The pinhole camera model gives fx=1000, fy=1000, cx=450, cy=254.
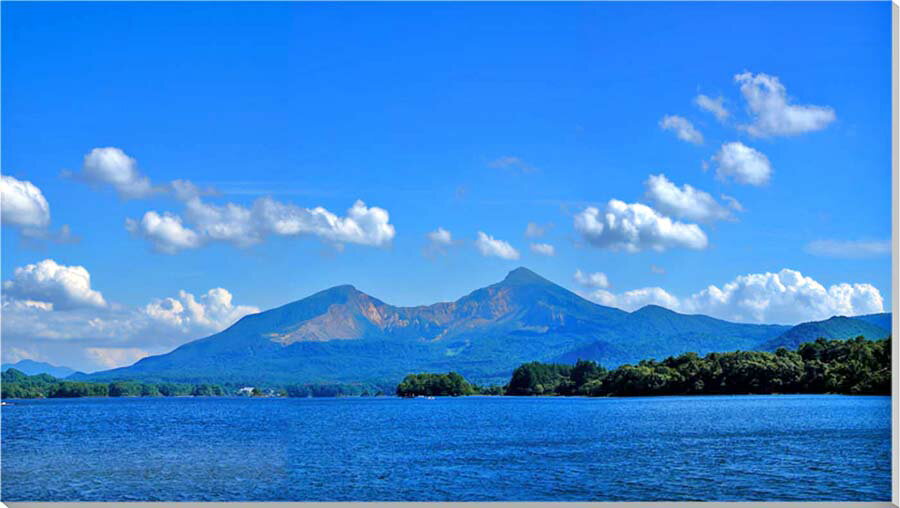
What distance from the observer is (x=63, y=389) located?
6888cm

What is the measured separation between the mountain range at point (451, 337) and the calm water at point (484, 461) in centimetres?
7926

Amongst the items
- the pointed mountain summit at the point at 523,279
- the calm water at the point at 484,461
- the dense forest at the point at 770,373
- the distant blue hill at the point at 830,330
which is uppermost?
the pointed mountain summit at the point at 523,279

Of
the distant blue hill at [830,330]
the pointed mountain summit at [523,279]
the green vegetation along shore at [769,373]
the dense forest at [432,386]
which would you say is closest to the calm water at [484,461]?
the green vegetation along shore at [769,373]

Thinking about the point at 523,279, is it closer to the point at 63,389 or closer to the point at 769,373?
the point at 63,389

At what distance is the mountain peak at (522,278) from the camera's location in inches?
7338

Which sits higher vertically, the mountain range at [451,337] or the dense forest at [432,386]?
the mountain range at [451,337]

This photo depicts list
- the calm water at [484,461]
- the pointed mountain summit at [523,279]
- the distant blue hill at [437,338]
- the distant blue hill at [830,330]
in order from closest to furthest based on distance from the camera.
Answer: the calm water at [484,461] < the distant blue hill at [830,330] < the distant blue hill at [437,338] < the pointed mountain summit at [523,279]

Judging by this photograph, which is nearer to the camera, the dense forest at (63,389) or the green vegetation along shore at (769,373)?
the green vegetation along shore at (769,373)

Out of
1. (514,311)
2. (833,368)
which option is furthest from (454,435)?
(514,311)

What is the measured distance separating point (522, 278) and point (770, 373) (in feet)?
500

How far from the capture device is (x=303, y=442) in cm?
2028

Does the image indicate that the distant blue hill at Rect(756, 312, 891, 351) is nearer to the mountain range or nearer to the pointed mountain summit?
the mountain range

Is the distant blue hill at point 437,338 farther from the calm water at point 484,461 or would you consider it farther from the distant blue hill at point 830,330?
the calm water at point 484,461

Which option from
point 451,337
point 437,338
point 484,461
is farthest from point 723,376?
point 437,338
